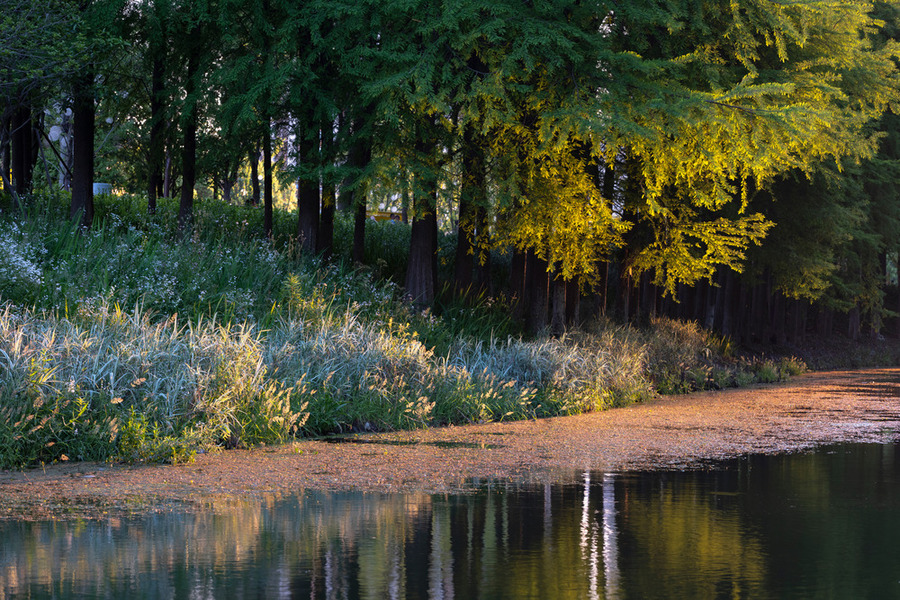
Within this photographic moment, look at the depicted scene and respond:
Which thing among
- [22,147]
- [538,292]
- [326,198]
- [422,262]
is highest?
[22,147]

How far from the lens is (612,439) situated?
551 inches

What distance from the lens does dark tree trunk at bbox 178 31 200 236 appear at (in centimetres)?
2238

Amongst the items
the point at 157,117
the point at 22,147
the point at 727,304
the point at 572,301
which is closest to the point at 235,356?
the point at 157,117

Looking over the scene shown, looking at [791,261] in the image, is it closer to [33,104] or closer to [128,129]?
[33,104]

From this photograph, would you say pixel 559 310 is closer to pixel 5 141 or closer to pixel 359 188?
pixel 359 188

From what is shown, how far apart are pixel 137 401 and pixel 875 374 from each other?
27097mm

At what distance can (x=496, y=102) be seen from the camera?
20.8 m

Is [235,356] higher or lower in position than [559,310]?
lower

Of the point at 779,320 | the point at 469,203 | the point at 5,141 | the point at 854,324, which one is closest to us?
the point at 469,203

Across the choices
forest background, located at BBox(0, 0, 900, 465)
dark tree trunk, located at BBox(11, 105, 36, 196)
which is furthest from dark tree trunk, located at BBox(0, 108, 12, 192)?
forest background, located at BBox(0, 0, 900, 465)

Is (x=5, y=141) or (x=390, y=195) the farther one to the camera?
(x=5, y=141)

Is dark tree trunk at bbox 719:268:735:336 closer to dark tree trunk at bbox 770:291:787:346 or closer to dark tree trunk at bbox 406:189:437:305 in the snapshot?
dark tree trunk at bbox 770:291:787:346

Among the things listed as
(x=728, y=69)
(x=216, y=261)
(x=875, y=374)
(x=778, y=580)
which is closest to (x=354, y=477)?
(x=778, y=580)

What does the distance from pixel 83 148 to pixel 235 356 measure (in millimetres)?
13692
